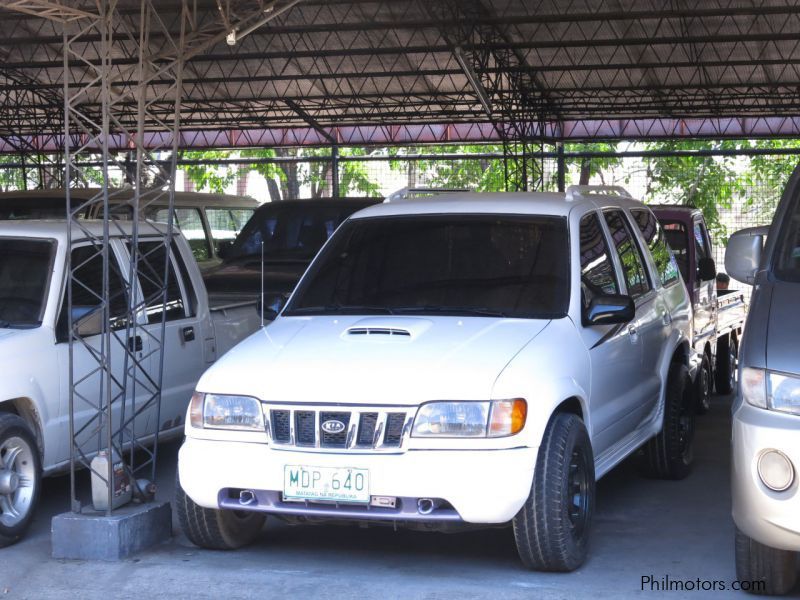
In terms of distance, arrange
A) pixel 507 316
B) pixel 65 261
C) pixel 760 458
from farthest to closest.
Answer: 1. pixel 65 261
2. pixel 507 316
3. pixel 760 458

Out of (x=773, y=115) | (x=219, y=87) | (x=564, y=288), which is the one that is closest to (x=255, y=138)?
(x=219, y=87)

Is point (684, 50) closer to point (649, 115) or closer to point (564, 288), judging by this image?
A: point (649, 115)

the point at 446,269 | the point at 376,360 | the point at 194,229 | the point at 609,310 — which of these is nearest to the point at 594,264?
the point at 609,310

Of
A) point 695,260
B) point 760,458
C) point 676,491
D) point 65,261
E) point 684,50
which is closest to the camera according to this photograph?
point 760,458

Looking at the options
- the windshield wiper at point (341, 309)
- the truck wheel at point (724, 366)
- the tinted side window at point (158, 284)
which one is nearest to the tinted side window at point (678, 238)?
the truck wheel at point (724, 366)

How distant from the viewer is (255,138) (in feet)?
97.0

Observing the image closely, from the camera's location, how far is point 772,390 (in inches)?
179

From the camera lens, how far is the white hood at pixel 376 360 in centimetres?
516

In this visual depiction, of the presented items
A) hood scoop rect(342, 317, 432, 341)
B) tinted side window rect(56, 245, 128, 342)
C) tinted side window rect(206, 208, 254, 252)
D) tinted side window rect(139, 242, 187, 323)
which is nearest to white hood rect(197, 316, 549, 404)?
hood scoop rect(342, 317, 432, 341)

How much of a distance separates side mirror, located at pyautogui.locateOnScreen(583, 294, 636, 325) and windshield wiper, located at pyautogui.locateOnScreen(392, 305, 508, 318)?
0.45m

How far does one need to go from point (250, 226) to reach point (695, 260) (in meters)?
4.90

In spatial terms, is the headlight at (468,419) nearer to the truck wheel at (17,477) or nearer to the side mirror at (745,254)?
the side mirror at (745,254)

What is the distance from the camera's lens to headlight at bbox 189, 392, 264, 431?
534cm

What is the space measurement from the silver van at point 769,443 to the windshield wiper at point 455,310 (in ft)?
4.56
